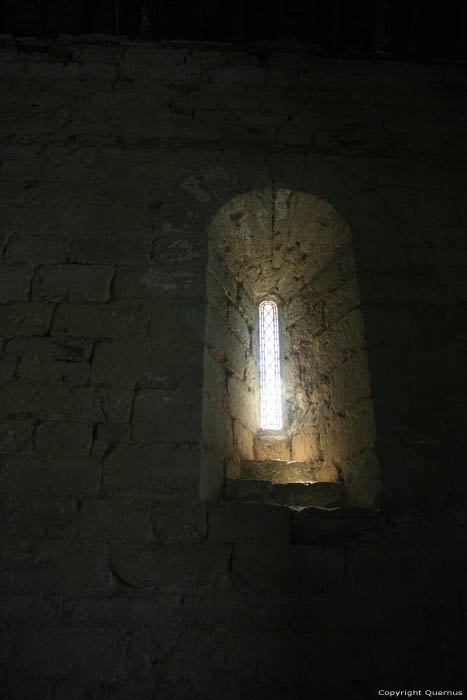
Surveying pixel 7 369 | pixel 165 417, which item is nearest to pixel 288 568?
pixel 165 417

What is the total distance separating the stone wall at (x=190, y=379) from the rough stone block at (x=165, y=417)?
11 millimetres

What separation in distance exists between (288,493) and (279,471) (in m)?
0.30

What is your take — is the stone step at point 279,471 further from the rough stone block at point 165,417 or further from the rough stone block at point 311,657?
the rough stone block at point 311,657

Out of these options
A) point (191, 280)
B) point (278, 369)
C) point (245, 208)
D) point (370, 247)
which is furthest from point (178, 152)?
point (278, 369)

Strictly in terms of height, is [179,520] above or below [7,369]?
below

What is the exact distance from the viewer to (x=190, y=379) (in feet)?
7.41

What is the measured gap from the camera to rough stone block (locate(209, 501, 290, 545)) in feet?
6.54

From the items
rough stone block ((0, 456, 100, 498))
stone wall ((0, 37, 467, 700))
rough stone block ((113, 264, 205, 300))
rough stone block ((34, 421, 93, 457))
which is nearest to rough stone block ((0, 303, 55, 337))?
stone wall ((0, 37, 467, 700))

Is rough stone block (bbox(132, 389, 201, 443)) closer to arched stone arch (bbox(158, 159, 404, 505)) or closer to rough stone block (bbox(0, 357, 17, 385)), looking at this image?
arched stone arch (bbox(158, 159, 404, 505))

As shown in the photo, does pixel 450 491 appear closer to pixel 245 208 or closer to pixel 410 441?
pixel 410 441

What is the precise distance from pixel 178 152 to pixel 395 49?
2085mm

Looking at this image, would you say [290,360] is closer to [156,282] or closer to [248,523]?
[156,282]

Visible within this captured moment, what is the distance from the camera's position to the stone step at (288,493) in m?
2.41

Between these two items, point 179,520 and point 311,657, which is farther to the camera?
point 179,520
